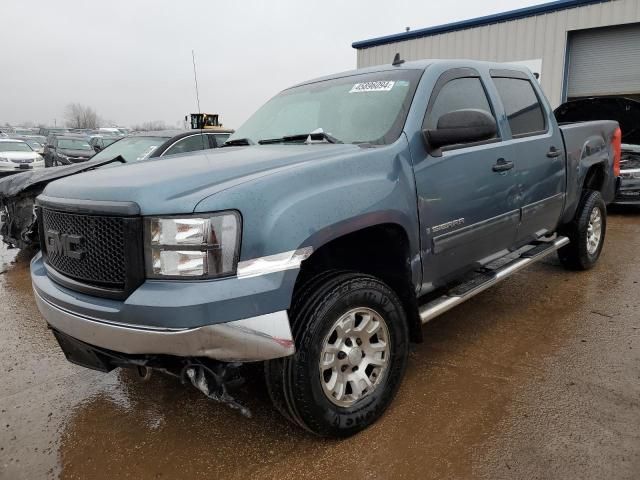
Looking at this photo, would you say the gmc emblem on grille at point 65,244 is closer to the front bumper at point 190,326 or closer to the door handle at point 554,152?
the front bumper at point 190,326

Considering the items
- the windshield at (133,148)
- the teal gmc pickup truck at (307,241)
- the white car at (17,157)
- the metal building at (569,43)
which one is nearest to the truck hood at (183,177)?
the teal gmc pickup truck at (307,241)

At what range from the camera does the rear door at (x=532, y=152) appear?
141 inches

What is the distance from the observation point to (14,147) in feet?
55.7

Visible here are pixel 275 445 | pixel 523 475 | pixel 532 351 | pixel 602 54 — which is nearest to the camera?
pixel 523 475

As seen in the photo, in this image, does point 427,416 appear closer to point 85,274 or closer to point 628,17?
point 85,274

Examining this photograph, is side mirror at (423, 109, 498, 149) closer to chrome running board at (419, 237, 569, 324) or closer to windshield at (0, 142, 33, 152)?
chrome running board at (419, 237, 569, 324)

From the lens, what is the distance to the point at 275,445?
7.91 ft

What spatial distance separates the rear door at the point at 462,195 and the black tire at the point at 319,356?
49 cm

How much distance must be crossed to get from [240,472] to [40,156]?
18.1 meters

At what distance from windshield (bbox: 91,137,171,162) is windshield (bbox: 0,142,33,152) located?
11813 millimetres

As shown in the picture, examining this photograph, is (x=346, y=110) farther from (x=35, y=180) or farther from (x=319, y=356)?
(x=35, y=180)

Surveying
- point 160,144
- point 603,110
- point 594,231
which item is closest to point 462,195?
point 594,231

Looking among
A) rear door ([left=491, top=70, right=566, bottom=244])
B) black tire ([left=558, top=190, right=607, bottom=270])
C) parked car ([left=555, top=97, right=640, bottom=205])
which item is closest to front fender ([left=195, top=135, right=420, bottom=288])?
rear door ([left=491, top=70, right=566, bottom=244])

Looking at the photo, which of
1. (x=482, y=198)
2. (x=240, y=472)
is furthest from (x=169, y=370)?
(x=482, y=198)
